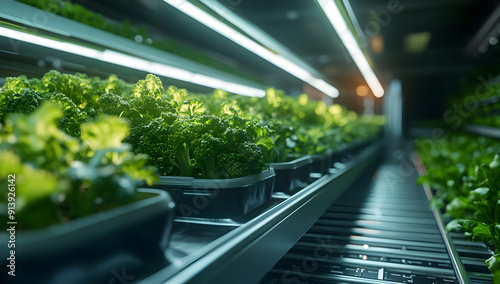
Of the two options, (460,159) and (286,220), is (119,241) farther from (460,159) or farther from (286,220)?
(460,159)

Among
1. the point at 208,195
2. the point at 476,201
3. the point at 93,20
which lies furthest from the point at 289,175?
the point at 93,20

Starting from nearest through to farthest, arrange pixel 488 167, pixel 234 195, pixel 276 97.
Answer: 1. pixel 234 195
2. pixel 488 167
3. pixel 276 97

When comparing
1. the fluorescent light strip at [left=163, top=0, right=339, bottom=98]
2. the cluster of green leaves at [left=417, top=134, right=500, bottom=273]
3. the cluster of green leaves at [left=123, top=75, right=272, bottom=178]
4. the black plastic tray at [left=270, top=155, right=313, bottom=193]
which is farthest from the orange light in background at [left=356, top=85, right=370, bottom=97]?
the cluster of green leaves at [left=123, top=75, right=272, bottom=178]

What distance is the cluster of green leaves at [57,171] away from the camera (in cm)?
56

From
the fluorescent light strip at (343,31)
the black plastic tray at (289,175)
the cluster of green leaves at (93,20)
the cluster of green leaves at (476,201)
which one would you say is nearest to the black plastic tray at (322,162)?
the black plastic tray at (289,175)

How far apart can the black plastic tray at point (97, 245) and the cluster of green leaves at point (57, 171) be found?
1.1 inches

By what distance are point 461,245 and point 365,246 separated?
48cm

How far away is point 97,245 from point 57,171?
0.14m

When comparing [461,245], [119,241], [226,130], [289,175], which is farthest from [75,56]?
[461,245]

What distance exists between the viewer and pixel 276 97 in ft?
8.79

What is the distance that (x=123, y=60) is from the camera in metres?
2.17

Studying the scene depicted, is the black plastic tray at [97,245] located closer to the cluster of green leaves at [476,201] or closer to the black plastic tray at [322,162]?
the cluster of green leaves at [476,201]

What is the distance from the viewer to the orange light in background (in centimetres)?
1047

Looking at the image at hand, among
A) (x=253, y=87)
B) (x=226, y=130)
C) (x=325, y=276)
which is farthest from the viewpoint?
(x=253, y=87)
